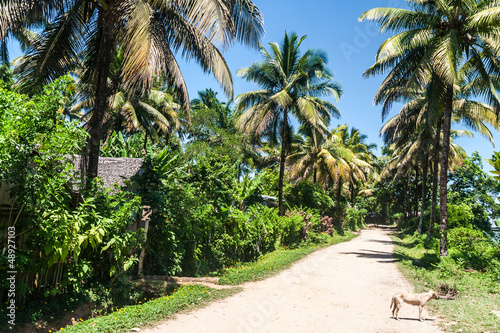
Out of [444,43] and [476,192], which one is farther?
[476,192]

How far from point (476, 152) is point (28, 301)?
1246 inches

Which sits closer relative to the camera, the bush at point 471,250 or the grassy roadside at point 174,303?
the grassy roadside at point 174,303

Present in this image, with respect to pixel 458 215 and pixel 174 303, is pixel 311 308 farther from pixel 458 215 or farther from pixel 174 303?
pixel 458 215

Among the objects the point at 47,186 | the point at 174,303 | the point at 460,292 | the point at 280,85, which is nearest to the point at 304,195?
the point at 280,85

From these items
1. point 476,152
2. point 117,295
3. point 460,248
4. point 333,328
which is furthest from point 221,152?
point 476,152

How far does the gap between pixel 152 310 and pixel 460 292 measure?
7.63 meters

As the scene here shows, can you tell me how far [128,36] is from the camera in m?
6.96

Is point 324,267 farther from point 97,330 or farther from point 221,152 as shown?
point 221,152

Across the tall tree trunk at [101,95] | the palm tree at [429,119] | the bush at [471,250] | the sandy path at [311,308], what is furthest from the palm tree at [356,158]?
the tall tree trunk at [101,95]

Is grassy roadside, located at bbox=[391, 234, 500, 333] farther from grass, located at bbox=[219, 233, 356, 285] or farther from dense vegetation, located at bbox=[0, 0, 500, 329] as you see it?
grass, located at bbox=[219, 233, 356, 285]

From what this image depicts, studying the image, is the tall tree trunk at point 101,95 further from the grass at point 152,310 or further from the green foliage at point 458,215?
the green foliage at point 458,215

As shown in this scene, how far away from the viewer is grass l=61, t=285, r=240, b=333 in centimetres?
526

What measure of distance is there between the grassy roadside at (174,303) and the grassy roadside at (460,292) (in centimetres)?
450

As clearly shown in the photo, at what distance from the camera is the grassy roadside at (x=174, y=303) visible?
17.5ft
